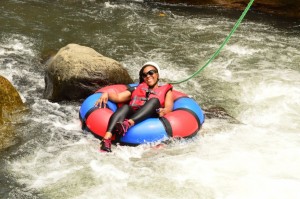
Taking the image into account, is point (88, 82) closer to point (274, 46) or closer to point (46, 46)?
point (46, 46)

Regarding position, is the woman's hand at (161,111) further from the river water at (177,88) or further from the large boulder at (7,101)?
the large boulder at (7,101)

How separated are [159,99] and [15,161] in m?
2.00

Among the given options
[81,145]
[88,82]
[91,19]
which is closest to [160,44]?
[91,19]

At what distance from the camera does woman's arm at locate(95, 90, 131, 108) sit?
5.40 meters

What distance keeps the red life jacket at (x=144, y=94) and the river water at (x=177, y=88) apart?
72 cm

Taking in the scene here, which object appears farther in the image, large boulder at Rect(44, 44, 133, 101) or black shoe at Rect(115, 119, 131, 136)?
large boulder at Rect(44, 44, 133, 101)

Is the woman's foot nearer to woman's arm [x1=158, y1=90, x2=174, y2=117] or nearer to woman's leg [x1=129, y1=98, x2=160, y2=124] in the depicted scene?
woman's leg [x1=129, y1=98, x2=160, y2=124]

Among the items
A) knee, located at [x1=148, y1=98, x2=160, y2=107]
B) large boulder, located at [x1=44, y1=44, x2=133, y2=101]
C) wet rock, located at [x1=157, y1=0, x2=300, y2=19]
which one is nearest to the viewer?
knee, located at [x1=148, y1=98, x2=160, y2=107]

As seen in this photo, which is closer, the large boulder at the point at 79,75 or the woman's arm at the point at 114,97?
the woman's arm at the point at 114,97

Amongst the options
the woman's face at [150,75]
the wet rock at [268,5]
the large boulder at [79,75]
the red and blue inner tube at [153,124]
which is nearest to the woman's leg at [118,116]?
the red and blue inner tube at [153,124]

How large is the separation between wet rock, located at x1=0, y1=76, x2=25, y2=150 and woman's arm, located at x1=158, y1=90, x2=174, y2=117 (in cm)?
195

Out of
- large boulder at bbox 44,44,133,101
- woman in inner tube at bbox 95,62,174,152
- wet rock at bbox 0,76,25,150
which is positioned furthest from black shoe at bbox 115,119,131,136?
large boulder at bbox 44,44,133,101

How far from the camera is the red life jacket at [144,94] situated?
549 cm

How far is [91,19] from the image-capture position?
34.9 ft
